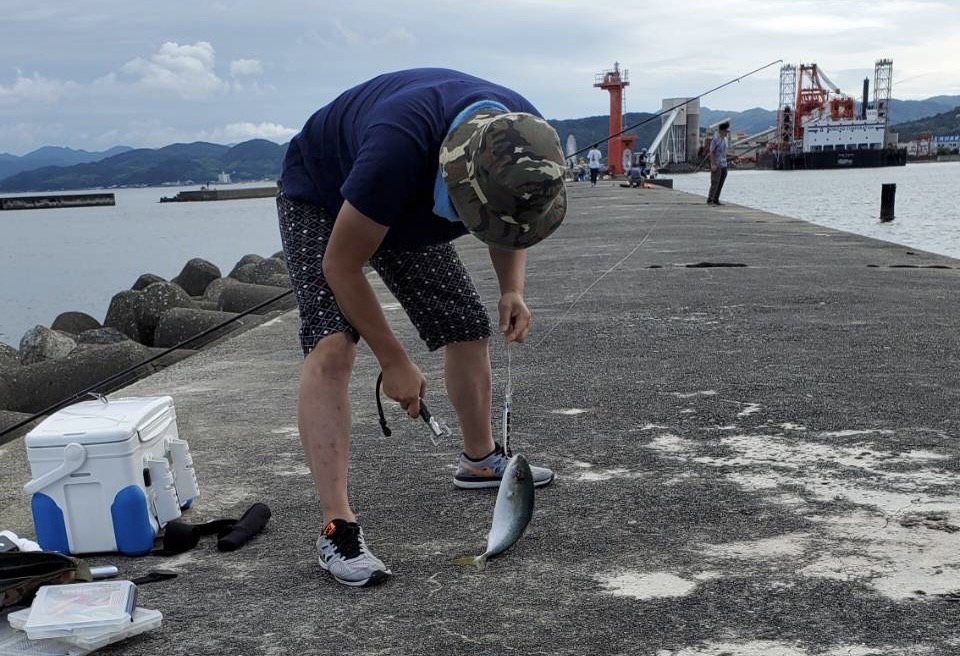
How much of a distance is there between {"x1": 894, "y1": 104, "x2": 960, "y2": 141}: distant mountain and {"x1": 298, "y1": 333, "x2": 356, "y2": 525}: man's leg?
18600cm

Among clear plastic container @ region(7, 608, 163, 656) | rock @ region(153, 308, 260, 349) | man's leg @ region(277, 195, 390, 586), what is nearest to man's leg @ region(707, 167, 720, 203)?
rock @ region(153, 308, 260, 349)

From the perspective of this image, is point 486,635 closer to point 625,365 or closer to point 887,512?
point 887,512

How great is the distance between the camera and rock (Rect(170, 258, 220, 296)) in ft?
52.6

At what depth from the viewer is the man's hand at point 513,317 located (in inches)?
116

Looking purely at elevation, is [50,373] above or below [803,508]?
below

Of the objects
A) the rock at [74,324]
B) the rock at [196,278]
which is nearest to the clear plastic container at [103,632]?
the rock at [74,324]

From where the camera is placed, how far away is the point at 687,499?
317cm

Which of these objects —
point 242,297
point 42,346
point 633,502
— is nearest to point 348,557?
point 633,502

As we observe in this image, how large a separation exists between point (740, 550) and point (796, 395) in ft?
6.21

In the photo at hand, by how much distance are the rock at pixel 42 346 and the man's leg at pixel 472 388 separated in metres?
8.36

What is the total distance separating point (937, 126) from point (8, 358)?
20128 centimetres

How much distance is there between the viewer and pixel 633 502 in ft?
10.4

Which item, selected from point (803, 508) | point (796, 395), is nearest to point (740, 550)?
point (803, 508)

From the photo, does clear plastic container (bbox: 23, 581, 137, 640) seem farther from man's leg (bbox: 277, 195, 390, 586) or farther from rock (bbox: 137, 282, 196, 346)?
rock (bbox: 137, 282, 196, 346)
